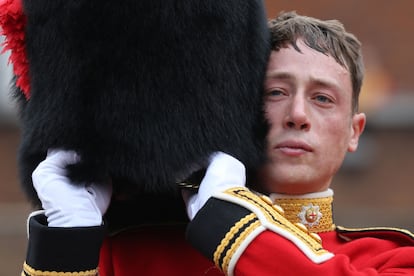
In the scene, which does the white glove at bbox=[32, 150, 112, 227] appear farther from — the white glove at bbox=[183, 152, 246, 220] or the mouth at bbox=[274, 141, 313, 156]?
the mouth at bbox=[274, 141, 313, 156]

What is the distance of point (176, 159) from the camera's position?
92.5 inches

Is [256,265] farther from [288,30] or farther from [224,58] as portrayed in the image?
[288,30]

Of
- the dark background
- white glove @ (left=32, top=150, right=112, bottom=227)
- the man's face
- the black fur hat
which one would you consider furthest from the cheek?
the dark background

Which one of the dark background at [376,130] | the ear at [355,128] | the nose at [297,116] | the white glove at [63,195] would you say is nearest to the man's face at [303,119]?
the nose at [297,116]

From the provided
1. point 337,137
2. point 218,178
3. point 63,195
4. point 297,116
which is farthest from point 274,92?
point 63,195

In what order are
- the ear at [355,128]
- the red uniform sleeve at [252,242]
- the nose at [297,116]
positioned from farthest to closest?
the ear at [355,128], the nose at [297,116], the red uniform sleeve at [252,242]

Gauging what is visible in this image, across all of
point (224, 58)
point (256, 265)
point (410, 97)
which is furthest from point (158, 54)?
point (410, 97)

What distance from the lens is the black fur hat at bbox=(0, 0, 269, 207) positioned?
2336 millimetres

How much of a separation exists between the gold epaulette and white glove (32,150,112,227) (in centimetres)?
28

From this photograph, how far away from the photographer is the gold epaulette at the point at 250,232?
224 cm

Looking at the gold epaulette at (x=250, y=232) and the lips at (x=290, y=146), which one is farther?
the lips at (x=290, y=146)

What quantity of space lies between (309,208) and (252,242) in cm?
45

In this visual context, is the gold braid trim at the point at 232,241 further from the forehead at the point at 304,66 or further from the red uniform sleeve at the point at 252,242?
the forehead at the point at 304,66

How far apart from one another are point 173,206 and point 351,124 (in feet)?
1.74
